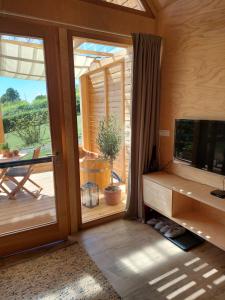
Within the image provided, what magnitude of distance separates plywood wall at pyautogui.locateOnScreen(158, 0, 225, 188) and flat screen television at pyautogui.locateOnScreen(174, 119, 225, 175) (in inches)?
4.8

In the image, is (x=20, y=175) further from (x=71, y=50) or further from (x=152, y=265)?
(x=152, y=265)

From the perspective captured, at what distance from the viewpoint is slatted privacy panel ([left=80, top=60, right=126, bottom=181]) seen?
3641mm

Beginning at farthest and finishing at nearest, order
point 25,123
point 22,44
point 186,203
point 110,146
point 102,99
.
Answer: point 102,99 < point 110,146 < point 186,203 < point 25,123 < point 22,44

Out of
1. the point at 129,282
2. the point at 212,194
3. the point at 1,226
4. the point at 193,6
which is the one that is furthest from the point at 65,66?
the point at 129,282

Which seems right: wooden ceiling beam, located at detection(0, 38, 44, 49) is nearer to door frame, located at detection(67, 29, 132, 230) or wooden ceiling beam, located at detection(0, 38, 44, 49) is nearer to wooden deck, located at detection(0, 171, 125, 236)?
door frame, located at detection(67, 29, 132, 230)

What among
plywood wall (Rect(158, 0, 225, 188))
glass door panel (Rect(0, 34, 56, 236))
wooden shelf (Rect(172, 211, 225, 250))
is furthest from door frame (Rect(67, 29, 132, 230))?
wooden shelf (Rect(172, 211, 225, 250))

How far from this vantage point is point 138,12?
252cm

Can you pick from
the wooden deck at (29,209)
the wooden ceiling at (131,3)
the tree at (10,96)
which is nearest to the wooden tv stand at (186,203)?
the wooden deck at (29,209)

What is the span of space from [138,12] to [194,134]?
1565mm

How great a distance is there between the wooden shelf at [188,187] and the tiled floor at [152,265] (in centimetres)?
61

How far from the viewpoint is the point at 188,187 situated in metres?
2.22

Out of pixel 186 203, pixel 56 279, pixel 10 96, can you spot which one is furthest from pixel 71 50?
pixel 56 279

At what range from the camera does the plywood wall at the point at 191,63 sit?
6.65 ft

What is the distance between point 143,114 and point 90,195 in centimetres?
140
